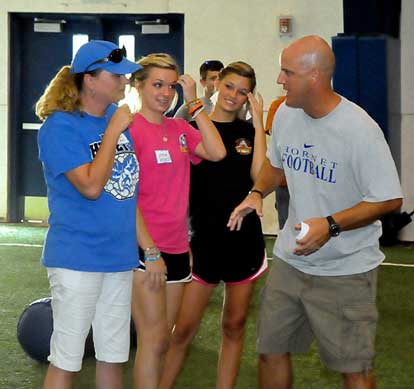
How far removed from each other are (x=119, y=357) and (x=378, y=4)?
6.89m

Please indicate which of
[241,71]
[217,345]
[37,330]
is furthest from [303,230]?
[217,345]

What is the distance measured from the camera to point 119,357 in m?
3.84

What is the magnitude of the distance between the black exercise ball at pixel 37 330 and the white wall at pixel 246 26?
6028 millimetres

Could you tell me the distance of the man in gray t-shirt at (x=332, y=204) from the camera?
3.58 meters

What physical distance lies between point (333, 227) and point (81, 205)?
0.99m

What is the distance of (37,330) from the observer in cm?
511

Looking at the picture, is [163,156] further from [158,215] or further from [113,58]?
[113,58]

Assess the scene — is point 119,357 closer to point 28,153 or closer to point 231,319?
point 231,319

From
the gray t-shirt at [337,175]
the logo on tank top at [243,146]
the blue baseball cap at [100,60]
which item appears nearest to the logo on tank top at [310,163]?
the gray t-shirt at [337,175]

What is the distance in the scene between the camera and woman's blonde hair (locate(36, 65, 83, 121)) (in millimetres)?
3602

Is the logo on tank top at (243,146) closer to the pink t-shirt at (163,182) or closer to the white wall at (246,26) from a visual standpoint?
the pink t-shirt at (163,182)

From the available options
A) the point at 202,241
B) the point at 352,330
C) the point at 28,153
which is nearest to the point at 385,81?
the point at 28,153

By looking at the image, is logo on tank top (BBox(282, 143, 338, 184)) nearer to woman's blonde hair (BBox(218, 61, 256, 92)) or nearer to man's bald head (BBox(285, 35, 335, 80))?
man's bald head (BBox(285, 35, 335, 80))

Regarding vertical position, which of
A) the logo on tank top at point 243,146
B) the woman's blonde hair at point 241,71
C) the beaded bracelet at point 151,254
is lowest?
the beaded bracelet at point 151,254
